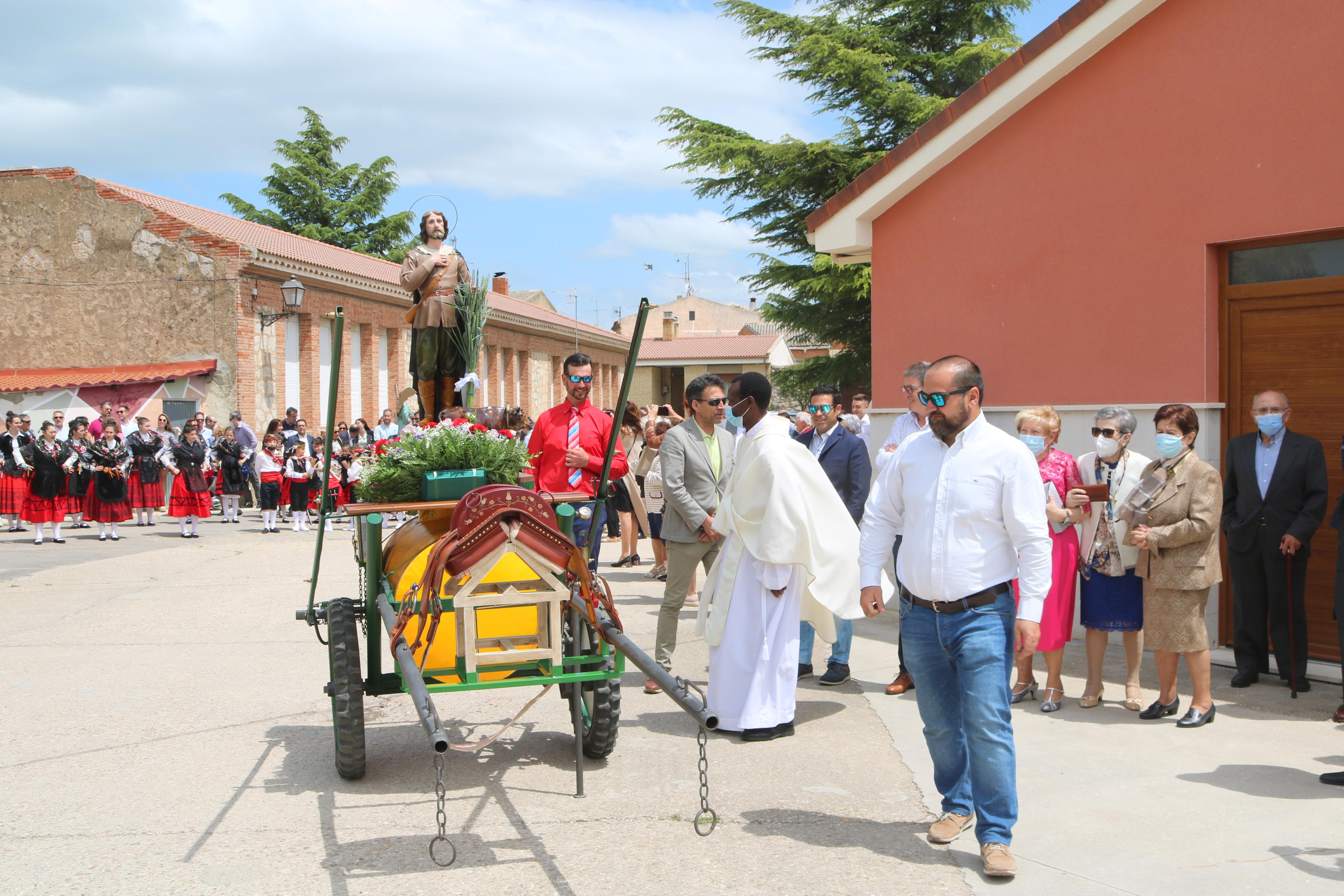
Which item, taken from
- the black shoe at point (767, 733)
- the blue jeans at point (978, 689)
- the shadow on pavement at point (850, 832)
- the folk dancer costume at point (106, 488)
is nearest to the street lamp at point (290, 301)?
the folk dancer costume at point (106, 488)

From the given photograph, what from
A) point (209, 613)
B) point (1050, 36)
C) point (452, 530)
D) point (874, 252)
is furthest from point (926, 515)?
point (209, 613)

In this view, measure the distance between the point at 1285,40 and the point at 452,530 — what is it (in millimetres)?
6454

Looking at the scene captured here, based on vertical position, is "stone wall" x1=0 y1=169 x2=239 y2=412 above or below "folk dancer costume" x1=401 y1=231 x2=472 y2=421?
above

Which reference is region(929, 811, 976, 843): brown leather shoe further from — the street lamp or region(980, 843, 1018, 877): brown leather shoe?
the street lamp

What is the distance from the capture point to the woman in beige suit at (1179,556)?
6207mm

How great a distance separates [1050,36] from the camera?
→ 333 inches

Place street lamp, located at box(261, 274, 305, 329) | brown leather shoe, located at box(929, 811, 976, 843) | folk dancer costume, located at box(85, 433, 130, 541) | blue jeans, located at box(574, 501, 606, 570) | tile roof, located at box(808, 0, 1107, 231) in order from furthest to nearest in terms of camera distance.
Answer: street lamp, located at box(261, 274, 305, 329) < folk dancer costume, located at box(85, 433, 130, 541) < tile roof, located at box(808, 0, 1107, 231) < blue jeans, located at box(574, 501, 606, 570) < brown leather shoe, located at box(929, 811, 976, 843)

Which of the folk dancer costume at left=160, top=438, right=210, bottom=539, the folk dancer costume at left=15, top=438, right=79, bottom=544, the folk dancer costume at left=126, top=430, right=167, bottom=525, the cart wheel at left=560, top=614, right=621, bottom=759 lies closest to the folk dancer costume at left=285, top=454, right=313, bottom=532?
the folk dancer costume at left=160, top=438, right=210, bottom=539

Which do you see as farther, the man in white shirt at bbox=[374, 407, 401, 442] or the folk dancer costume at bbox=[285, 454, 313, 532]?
the man in white shirt at bbox=[374, 407, 401, 442]

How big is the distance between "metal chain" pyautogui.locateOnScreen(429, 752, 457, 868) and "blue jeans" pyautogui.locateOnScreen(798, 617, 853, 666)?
321 cm

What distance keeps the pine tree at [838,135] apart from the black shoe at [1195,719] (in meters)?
18.8

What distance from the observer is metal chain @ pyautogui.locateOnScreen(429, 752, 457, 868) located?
3.67 m

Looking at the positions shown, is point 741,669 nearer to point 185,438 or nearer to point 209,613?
point 209,613

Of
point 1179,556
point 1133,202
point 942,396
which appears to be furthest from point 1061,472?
point 942,396
